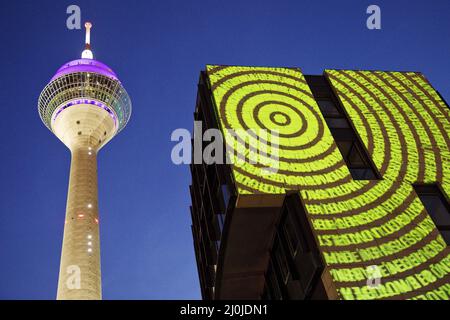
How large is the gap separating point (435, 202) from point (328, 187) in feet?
23.9

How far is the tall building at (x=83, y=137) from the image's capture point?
70.9 meters

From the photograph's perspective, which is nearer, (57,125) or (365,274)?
(365,274)

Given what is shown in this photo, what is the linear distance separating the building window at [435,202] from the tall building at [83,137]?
171 ft

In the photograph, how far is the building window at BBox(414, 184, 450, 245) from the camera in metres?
29.1

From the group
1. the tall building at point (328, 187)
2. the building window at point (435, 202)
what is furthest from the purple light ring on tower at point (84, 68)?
the building window at point (435, 202)

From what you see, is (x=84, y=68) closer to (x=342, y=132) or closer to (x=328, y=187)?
(x=342, y=132)

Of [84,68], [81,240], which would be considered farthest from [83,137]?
[81,240]

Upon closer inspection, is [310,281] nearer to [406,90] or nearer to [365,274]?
[365,274]

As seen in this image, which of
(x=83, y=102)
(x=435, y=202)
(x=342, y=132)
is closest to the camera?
(x=435, y=202)

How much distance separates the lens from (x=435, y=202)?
30125 millimetres
